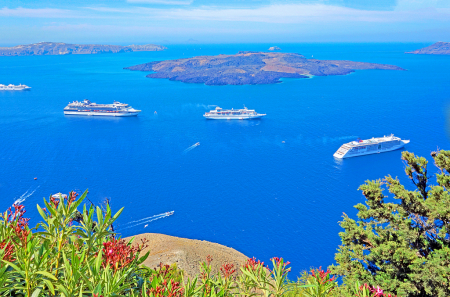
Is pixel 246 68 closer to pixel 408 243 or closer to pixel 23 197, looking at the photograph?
pixel 23 197

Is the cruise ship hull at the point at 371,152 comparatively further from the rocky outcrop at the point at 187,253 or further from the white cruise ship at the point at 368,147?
the rocky outcrop at the point at 187,253

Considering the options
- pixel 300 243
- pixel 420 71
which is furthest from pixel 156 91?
pixel 420 71

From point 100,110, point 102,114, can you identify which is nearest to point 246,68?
point 100,110

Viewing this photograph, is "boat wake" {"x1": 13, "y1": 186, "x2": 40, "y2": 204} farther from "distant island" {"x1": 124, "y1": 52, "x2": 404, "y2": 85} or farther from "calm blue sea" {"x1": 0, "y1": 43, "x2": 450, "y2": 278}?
"distant island" {"x1": 124, "y1": 52, "x2": 404, "y2": 85}

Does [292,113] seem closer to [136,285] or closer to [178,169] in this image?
[178,169]

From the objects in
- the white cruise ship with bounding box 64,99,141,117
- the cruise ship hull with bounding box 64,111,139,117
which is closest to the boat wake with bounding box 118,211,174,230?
the cruise ship hull with bounding box 64,111,139,117

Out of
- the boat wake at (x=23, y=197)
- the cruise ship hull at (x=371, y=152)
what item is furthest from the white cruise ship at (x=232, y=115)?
the boat wake at (x=23, y=197)
